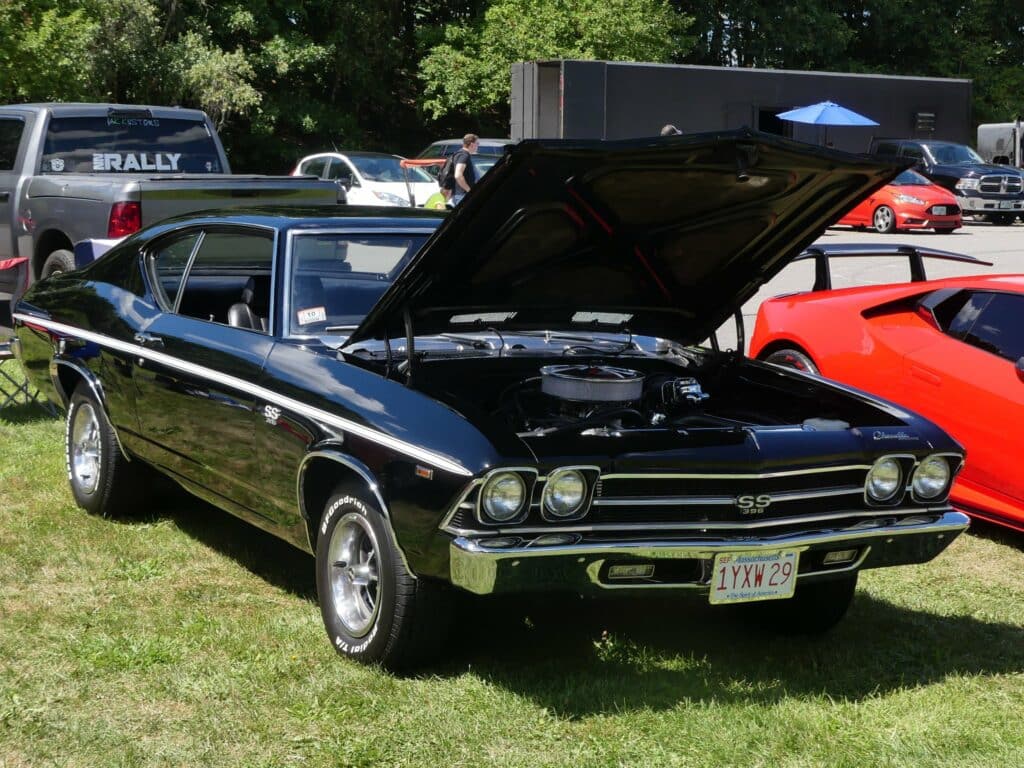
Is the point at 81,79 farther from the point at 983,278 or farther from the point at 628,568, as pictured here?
the point at 628,568

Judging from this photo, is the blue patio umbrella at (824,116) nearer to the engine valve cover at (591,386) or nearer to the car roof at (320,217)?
the car roof at (320,217)

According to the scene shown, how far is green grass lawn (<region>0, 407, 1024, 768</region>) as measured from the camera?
3971mm

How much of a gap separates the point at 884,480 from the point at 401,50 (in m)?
35.9

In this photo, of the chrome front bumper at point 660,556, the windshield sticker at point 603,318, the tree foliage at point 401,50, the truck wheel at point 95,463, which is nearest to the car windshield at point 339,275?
the windshield sticker at point 603,318

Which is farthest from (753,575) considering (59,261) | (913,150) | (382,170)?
(913,150)

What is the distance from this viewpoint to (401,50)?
38.8 metres

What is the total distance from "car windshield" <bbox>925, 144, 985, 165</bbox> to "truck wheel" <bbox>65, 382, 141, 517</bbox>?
2450 centimetres

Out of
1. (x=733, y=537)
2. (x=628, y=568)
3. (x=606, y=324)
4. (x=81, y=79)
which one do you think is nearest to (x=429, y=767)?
(x=628, y=568)

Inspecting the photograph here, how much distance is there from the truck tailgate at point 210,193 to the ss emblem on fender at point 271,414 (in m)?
4.51

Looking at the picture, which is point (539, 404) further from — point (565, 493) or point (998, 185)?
point (998, 185)

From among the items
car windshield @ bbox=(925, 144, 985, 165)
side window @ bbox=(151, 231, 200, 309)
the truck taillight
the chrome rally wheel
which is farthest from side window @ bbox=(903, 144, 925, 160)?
the chrome rally wheel

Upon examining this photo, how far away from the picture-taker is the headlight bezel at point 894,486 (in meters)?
4.56

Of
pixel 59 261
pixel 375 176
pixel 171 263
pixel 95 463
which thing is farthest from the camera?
pixel 375 176

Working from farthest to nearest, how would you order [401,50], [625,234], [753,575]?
[401,50], [625,234], [753,575]
